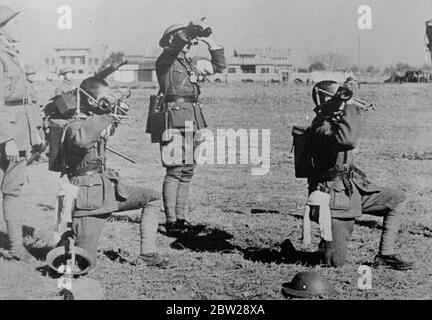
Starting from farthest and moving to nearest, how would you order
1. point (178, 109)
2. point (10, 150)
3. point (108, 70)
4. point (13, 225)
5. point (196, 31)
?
point (178, 109) < point (196, 31) < point (13, 225) < point (10, 150) < point (108, 70)

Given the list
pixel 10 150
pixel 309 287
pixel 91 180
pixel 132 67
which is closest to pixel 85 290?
pixel 91 180

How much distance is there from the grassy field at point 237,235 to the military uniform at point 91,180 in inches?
21.7

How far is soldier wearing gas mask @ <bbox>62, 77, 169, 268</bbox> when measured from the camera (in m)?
5.73

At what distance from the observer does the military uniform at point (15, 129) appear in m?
6.34

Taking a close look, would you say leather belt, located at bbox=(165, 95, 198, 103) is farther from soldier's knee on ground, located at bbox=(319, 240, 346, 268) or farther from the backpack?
soldier's knee on ground, located at bbox=(319, 240, 346, 268)

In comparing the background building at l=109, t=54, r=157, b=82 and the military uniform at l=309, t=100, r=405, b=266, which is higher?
the background building at l=109, t=54, r=157, b=82

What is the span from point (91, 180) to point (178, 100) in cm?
216

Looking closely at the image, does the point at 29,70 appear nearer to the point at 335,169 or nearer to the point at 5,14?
the point at 5,14

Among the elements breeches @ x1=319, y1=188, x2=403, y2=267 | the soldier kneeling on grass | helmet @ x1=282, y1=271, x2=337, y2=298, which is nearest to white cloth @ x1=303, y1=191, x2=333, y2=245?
the soldier kneeling on grass

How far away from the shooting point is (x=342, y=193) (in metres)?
6.05

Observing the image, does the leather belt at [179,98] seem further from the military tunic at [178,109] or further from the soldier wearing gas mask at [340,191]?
the soldier wearing gas mask at [340,191]

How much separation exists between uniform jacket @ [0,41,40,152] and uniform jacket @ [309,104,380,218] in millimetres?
2967

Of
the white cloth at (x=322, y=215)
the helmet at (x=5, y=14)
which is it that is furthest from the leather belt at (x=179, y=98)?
the white cloth at (x=322, y=215)
